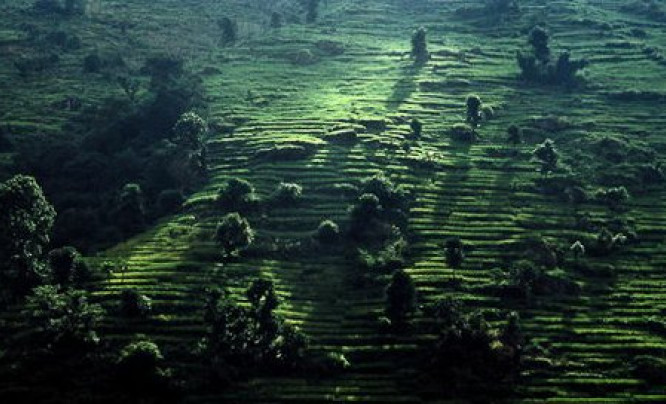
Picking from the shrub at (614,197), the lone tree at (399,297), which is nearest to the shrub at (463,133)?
the shrub at (614,197)

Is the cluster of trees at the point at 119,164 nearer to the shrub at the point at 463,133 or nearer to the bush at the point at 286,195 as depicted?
the bush at the point at 286,195

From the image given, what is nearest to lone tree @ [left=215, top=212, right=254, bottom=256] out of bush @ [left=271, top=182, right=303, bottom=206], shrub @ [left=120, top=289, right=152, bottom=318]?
shrub @ [left=120, top=289, right=152, bottom=318]

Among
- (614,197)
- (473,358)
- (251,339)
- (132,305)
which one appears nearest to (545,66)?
(614,197)

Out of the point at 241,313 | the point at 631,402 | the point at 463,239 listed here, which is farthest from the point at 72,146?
the point at 631,402

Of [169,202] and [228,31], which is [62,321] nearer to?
[169,202]

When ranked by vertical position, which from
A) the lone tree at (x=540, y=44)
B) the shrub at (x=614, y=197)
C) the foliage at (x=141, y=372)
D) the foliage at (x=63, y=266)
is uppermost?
the lone tree at (x=540, y=44)

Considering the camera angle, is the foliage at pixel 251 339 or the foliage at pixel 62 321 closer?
the foliage at pixel 251 339
